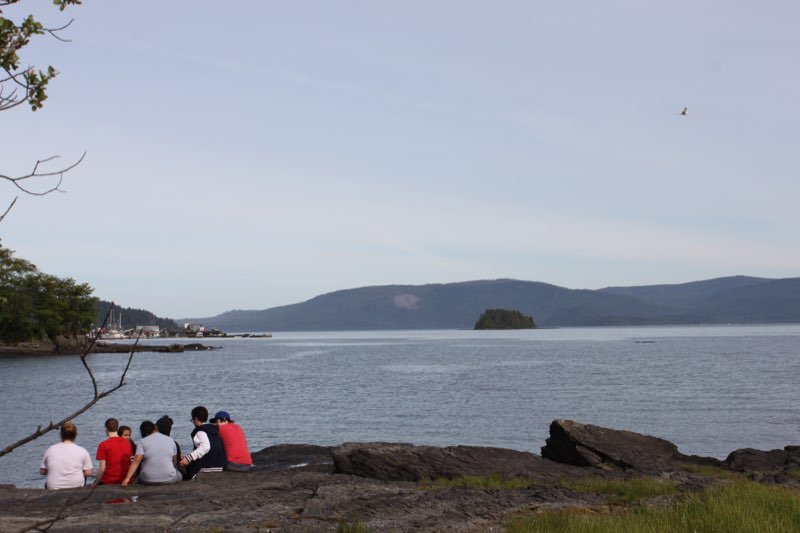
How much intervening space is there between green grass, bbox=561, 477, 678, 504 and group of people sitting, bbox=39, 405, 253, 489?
335 inches

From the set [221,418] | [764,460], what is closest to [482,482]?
[221,418]

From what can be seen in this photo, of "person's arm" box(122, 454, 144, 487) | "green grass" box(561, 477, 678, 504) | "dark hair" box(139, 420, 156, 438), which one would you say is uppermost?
"dark hair" box(139, 420, 156, 438)

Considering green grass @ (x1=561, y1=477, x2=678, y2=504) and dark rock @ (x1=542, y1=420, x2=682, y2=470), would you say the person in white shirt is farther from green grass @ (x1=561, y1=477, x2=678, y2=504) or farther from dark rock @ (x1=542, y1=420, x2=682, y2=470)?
dark rock @ (x1=542, y1=420, x2=682, y2=470)

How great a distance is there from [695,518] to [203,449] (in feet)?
39.0

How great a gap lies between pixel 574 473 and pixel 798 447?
10.2 metres

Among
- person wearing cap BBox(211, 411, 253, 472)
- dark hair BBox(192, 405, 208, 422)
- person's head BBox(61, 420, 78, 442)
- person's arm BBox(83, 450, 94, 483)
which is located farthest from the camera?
person wearing cap BBox(211, 411, 253, 472)

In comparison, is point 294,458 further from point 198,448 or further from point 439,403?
point 439,403

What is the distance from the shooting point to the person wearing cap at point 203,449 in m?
18.9

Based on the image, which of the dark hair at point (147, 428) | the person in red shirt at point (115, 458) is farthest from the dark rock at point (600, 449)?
the person in red shirt at point (115, 458)

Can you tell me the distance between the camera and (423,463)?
20.8m

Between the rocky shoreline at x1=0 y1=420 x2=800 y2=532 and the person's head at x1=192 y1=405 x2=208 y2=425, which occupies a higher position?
the person's head at x1=192 y1=405 x2=208 y2=425

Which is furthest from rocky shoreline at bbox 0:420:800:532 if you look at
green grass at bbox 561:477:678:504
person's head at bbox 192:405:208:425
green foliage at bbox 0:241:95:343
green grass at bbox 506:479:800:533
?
green foliage at bbox 0:241:95:343

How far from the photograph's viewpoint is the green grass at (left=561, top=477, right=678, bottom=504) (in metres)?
15.3

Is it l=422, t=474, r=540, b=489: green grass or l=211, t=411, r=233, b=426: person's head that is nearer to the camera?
l=422, t=474, r=540, b=489: green grass
